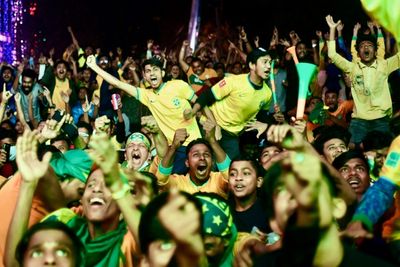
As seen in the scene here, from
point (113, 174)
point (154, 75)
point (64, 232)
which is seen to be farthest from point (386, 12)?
point (154, 75)

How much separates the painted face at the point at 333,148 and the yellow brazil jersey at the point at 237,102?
2.15m

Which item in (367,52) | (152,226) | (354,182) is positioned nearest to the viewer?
(152,226)

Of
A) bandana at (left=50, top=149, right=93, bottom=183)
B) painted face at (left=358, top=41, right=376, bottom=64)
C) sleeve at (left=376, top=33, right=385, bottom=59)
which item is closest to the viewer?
bandana at (left=50, top=149, right=93, bottom=183)

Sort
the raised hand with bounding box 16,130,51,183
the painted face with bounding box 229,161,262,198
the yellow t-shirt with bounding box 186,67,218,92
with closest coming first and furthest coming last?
1. the raised hand with bounding box 16,130,51,183
2. the painted face with bounding box 229,161,262,198
3. the yellow t-shirt with bounding box 186,67,218,92

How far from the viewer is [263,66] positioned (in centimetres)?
827

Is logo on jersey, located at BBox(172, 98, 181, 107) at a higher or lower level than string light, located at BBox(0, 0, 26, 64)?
lower

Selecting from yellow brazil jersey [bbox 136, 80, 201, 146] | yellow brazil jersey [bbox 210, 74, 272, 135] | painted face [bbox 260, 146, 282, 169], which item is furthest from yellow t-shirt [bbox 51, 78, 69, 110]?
painted face [bbox 260, 146, 282, 169]

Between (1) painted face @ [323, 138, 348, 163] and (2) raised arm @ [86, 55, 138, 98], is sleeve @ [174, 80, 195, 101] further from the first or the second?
(1) painted face @ [323, 138, 348, 163]

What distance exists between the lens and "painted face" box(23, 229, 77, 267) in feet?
10.5

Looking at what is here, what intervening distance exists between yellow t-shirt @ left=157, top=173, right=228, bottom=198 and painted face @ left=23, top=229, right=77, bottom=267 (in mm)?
2949

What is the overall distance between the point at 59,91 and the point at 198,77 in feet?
7.73

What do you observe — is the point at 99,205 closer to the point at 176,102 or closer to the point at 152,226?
the point at 152,226

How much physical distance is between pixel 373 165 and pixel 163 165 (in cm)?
164

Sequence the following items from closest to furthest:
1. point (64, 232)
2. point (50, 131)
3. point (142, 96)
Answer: point (64, 232)
point (50, 131)
point (142, 96)
